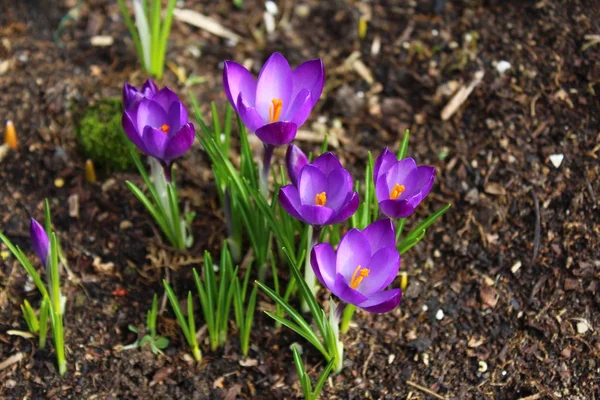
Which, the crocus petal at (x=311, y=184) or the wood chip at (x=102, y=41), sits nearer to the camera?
the crocus petal at (x=311, y=184)

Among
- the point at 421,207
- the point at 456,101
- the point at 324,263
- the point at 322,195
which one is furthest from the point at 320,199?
the point at 456,101

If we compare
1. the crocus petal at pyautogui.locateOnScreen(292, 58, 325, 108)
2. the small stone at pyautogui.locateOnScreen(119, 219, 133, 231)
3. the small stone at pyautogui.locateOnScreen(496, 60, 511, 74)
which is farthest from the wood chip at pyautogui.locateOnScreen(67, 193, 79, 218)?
the small stone at pyautogui.locateOnScreen(496, 60, 511, 74)

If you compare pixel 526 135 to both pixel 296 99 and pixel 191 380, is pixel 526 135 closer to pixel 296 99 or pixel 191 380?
pixel 296 99

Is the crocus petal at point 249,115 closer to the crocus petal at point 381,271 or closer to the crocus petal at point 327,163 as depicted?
the crocus petal at point 327,163

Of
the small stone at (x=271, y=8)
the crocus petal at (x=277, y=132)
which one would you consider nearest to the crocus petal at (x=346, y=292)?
the crocus petal at (x=277, y=132)

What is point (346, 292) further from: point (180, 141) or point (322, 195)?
point (180, 141)

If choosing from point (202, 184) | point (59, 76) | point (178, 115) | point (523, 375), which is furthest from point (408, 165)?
point (59, 76)

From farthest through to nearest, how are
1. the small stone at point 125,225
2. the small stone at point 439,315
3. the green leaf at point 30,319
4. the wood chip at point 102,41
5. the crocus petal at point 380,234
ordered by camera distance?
the wood chip at point 102,41
the small stone at point 125,225
the small stone at point 439,315
the green leaf at point 30,319
the crocus petal at point 380,234
